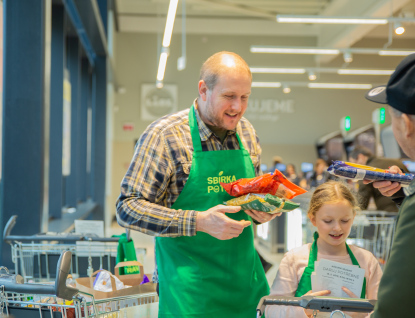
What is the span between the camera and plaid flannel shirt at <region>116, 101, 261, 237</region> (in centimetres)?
202

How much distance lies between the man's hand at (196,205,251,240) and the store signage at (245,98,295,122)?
1672 centimetres

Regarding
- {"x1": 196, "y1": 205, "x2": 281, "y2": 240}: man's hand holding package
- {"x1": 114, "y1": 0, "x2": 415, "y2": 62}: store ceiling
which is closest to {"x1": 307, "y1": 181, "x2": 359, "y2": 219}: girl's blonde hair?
{"x1": 196, "y1": 205, "x2": 281, "y2": 240}: man's hand holding package

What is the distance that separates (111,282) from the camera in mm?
2510

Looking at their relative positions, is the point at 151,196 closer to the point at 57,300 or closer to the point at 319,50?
the point at 57,300

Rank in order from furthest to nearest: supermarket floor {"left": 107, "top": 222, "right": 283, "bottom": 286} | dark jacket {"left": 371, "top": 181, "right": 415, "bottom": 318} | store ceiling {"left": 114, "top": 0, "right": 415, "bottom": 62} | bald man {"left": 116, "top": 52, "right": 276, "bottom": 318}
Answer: store ceiling {"left": 114, "top": 0, "right": 415, "bottom": 62} → supermarket floor {"left": 107, "top": 222, "right": 283, "bottom": 286} → bald man {"left": 116, "top": 52, "right": 276, "bottom": 318} → dark jacket {"left": 371, "top": 181, "right": 415, "bottom": 318}

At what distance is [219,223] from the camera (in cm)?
194

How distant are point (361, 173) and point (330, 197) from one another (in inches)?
22.1

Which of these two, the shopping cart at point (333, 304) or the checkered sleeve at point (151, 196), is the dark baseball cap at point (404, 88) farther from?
the checkered sleeve at point (151, 196)

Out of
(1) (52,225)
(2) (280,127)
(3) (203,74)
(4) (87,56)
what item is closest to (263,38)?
(2) (280,127)

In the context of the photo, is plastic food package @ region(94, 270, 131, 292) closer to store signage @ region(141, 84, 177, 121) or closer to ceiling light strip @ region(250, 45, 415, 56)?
ceiling light strip @ region(250, 45, 415, 56)

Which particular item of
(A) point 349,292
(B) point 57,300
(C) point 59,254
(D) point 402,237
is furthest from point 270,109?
(D) point 402,237

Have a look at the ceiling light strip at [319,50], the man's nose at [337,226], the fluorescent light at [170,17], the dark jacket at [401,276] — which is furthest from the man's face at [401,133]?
the ceiling light strip at [319,50]

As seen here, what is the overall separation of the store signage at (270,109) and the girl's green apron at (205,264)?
54.2ft

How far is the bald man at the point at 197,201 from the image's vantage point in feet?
6.87
